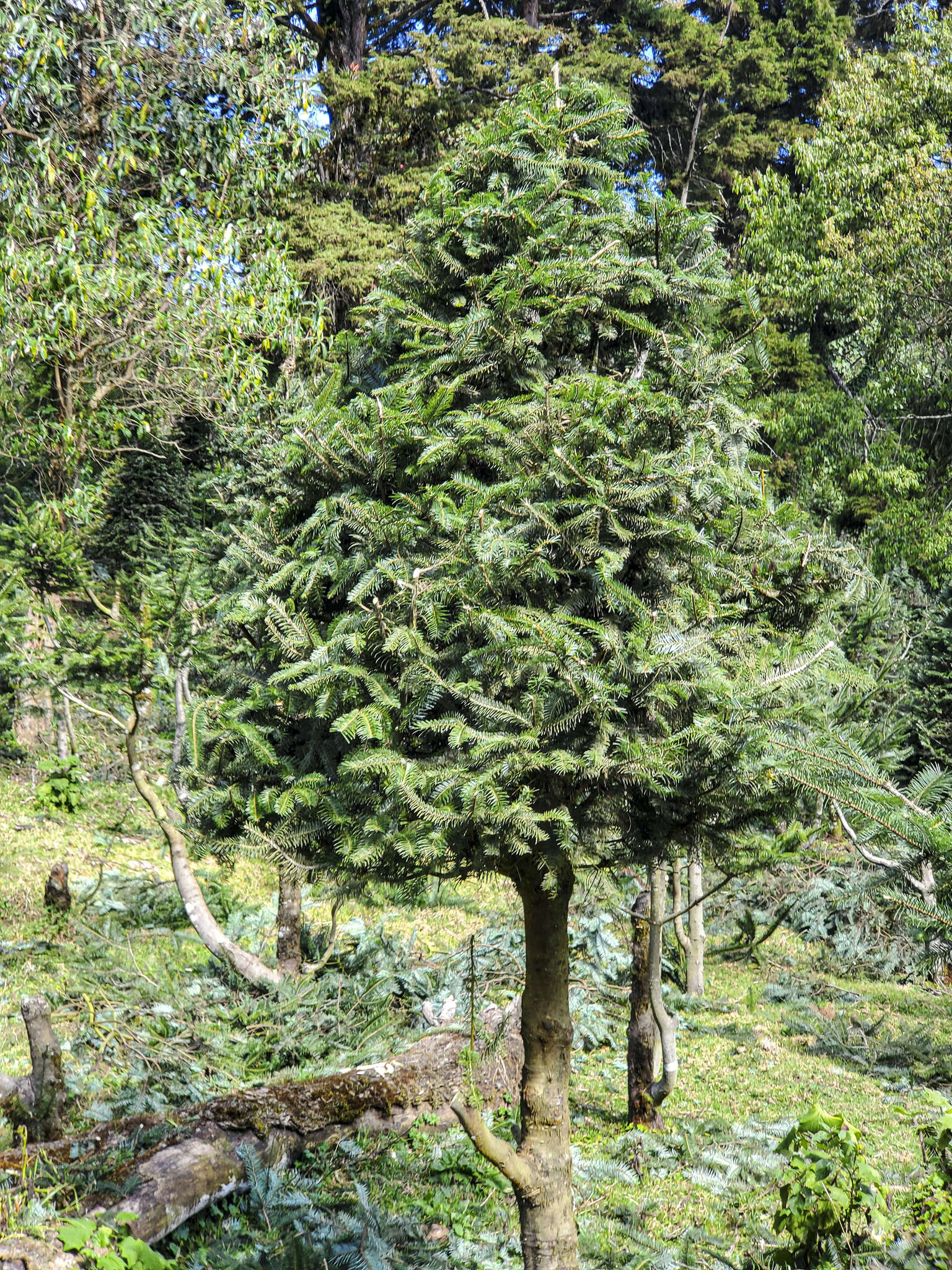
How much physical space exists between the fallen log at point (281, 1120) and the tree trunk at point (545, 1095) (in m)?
0.43

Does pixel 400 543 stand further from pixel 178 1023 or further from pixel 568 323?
pixel 178 1023

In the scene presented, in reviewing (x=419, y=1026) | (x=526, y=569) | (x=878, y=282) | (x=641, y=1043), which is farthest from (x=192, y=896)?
(x=878, y=282)

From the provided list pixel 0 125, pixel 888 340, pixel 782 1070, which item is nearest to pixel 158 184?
pixel 0 125

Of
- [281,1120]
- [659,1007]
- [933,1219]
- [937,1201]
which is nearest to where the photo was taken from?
[937,1201]

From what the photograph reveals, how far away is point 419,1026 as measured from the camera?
723 cm

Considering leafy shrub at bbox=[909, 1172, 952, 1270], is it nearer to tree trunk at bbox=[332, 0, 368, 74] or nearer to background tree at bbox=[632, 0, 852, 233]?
tree trunk at bbox=[332, 0, 368, 74]


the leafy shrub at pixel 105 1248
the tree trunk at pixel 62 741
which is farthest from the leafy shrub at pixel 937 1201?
the tree trunk at pixel 62 741

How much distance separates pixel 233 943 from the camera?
695 cm

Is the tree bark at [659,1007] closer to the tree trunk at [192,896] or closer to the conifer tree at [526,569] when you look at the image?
the conifer tree at [526,569]

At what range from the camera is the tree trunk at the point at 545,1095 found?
3457mm

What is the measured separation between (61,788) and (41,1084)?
7.12m

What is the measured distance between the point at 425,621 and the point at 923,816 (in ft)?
4.83

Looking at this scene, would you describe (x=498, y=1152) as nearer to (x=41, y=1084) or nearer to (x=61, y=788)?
(x=41, y=1084)

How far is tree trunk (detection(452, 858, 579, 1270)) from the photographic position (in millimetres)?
3457
